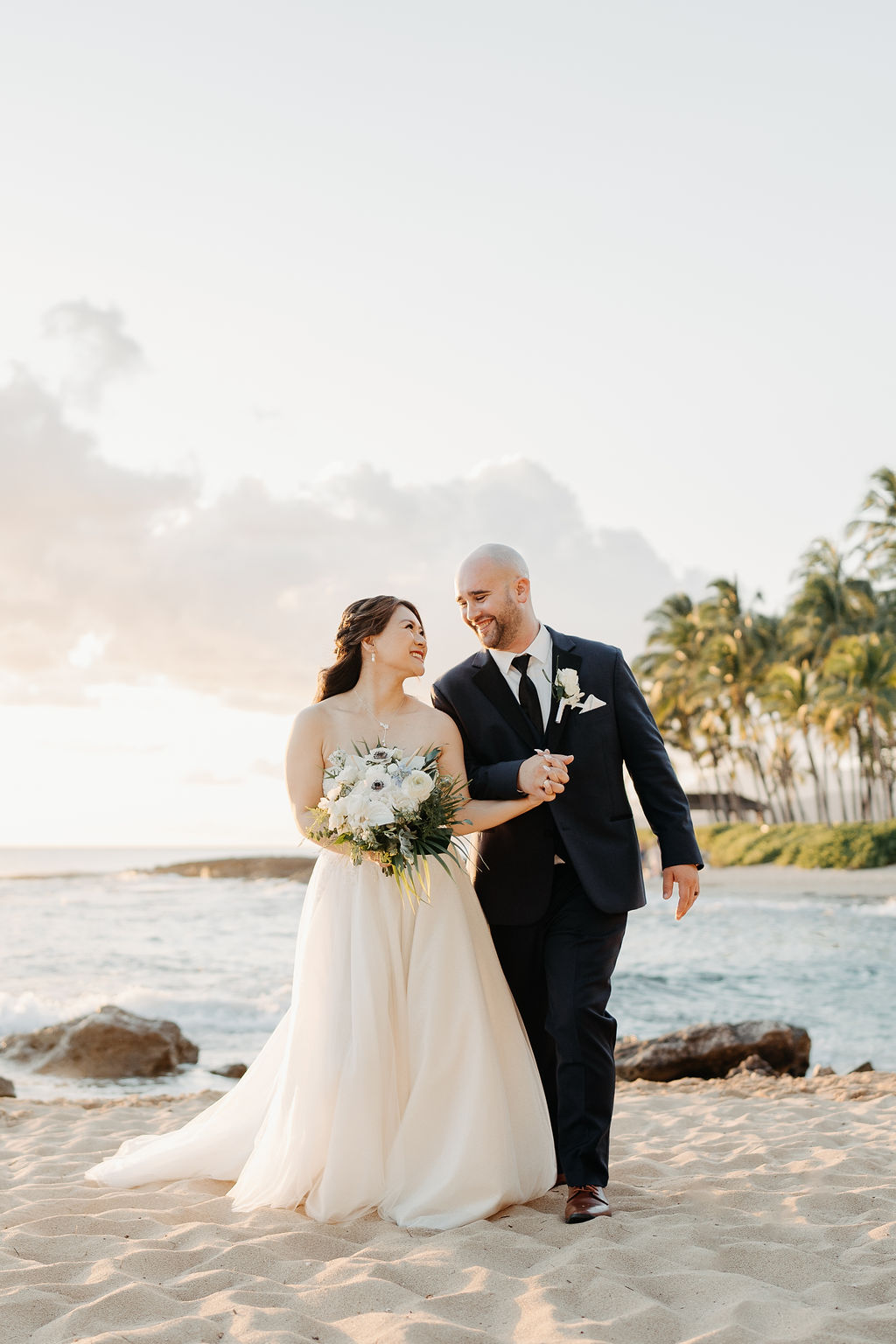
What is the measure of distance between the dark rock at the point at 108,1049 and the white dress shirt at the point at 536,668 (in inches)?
232

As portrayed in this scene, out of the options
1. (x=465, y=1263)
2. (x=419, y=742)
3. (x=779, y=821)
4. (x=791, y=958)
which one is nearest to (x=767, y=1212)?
(x=465, y=1263)

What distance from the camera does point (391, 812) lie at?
3.80 metres

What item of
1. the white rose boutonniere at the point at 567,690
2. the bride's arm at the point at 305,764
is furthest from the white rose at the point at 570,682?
the bride's arm at the point at 305,764

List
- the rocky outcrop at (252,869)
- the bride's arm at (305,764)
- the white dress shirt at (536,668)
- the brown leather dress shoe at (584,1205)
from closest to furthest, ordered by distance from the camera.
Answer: the brown leather dress shoe at (584,1205) → the bride's arm at (305,764) → the white dress shirt at (536,668) → the rocky outcrop at (252,869)

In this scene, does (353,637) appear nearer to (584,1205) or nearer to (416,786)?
(416,786)

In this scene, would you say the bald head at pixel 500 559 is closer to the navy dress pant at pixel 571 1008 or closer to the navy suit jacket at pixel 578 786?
the navy suit jacket at pixel 578 786

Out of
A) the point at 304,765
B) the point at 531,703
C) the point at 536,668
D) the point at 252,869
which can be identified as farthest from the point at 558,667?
the point at 252,869

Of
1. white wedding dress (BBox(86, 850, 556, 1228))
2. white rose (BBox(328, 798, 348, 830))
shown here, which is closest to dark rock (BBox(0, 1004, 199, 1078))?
white wedding dress (BBox(86, 850, 556, 1228))

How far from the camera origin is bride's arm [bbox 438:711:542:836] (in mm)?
4074

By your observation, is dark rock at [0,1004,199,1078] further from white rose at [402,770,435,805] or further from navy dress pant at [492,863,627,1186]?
white rose at [402,770,435,805]

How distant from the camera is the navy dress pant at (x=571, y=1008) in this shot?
12.7 feet

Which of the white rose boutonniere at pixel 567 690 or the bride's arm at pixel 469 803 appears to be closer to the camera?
the bride's arm at pixel 469 803

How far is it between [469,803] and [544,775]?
1.45ft

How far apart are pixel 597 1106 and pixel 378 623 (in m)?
2.04
